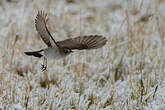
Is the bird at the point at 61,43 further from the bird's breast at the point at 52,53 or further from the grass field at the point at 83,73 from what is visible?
the grass field at the point at 83,73

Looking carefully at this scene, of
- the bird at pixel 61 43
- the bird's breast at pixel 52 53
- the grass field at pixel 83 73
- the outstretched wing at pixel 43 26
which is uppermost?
the outstretched wing at pixel 43 26

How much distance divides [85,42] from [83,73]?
0.72m

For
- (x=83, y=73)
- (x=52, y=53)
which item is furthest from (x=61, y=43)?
(x=83, y=73)

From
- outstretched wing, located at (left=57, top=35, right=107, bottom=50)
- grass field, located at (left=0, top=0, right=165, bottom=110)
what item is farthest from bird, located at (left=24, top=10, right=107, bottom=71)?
grass field, located at (left=0, top=0, right=165, bottom=110)

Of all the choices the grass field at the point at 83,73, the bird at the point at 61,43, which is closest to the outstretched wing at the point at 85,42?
the bird at the point at 61,43

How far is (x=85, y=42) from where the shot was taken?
1.36 meters

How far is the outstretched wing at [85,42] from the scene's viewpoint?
133 cm

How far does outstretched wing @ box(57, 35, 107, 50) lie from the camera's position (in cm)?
133

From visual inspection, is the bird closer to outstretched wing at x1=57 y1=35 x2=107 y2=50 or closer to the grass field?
outstretched wing at x1=57 y1=35 x2=107 y2=50

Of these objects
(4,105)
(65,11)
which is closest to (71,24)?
(65,11)

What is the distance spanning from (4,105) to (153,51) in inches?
53.4

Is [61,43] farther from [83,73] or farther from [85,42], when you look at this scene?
[83,73]

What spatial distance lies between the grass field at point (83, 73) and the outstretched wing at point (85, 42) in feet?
1.05

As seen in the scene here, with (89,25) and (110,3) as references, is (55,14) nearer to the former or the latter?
(89,25)
